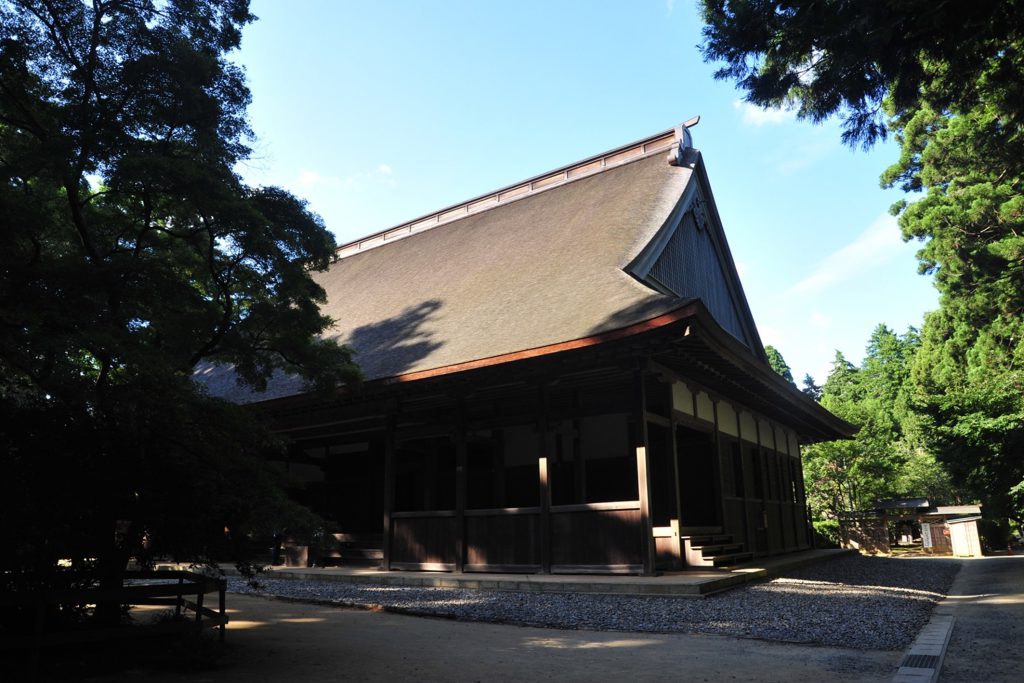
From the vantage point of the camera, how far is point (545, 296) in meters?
11.8

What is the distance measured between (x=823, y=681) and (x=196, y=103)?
6.81 metres

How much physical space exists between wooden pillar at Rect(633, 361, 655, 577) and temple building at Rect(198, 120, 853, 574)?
2cm

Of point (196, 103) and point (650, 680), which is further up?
point (196, 103)

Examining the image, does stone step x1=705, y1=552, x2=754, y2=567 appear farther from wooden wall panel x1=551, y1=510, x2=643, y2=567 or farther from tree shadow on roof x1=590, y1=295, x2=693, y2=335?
tree shadow on roof x1=590, y1=295, x2=693, y2=335

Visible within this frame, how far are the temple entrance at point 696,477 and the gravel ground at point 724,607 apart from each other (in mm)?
2287

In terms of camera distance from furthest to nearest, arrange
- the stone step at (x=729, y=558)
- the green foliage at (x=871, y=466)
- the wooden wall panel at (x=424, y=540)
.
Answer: the green foliage at (x=871, y=466)
the wooden wall panel at (x=424, y=540)
the stone step at (x=729, y=558)

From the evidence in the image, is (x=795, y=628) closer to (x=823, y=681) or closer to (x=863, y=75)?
(x=823, y=681)

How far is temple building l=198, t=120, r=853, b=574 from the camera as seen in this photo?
9859mm

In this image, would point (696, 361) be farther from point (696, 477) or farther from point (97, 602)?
point (97, 602)

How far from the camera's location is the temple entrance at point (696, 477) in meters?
12.9

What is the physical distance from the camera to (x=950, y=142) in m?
19.8

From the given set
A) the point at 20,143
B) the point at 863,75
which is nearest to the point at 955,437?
the point at 863,75

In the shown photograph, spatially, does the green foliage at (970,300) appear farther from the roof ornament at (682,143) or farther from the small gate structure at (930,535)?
the roof ornament at (682,143)

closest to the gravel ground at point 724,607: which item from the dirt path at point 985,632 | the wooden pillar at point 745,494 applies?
the dirt path at point 985,632
